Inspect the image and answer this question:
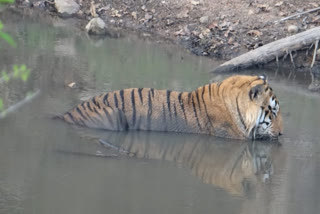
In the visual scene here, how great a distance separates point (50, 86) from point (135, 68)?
1.67 meters

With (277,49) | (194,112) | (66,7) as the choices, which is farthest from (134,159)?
(66,7)

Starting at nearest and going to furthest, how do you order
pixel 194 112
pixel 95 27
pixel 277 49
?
pixel 194 112, pixel 277 49, pixel 95 27

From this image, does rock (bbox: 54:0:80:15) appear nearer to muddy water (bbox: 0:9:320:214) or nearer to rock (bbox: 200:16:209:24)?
rock (bbox: 200:16:209:24)

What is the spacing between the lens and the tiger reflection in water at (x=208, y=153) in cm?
559

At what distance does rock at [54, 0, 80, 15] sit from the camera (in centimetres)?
1234

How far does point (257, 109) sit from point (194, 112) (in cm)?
66

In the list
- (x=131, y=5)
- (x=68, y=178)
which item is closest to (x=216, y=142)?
(x=68, y=178)

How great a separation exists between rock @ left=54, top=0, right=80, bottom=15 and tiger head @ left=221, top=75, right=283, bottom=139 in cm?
650

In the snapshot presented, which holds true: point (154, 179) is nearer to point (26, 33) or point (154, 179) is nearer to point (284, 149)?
point (284, 149)

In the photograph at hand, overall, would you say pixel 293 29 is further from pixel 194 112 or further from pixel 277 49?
pixel 194 112

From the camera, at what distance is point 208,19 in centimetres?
1166

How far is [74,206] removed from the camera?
4598mm

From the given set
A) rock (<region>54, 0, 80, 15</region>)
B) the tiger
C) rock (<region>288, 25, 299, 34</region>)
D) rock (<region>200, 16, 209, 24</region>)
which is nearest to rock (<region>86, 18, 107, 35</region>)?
rock (<region>54, 0, 80, 15</region>)

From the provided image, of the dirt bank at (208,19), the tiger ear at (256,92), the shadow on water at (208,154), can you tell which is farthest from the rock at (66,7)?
the tiger ear at (256,92)
